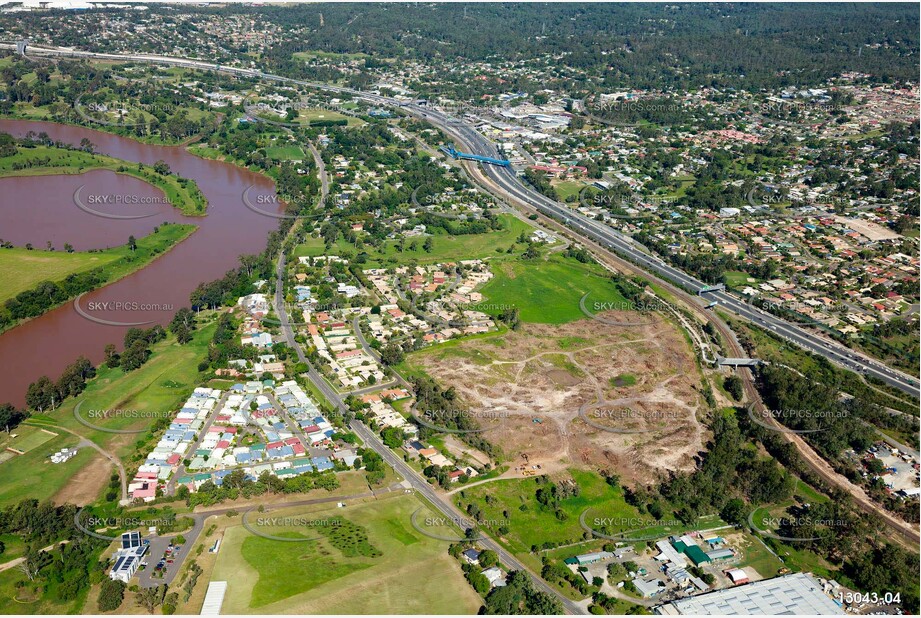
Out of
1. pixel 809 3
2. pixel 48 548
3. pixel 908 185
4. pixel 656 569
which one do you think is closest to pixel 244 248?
pixel 48 548

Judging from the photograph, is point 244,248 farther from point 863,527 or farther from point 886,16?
point 886,16

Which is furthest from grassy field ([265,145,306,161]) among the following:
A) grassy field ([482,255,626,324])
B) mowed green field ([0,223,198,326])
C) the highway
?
grassy field ([482,255,626,324])

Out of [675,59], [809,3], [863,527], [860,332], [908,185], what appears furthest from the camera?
[809,3]

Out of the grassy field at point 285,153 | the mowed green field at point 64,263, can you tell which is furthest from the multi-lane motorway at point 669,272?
the mowed green field at point 64,263

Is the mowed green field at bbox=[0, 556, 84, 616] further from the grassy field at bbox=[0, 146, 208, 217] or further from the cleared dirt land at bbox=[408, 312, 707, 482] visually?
the grassy field at bbox=[0, 146, 208, 217]

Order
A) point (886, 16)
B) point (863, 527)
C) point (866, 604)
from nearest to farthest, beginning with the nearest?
point (866, 604)
point (863, 527)
point (886, 16)

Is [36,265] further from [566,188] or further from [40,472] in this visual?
[566,188]

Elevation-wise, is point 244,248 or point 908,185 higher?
point 908,185


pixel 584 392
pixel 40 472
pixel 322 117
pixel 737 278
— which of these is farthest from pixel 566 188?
pixel 40 472
